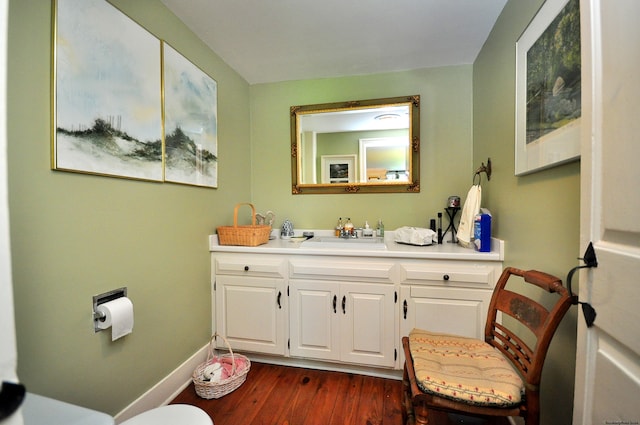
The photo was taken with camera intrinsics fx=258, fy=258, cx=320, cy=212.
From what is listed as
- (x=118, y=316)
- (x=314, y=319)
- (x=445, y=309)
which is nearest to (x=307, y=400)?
(x=314, y=319)

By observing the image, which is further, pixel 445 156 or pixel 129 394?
pixel 445 156

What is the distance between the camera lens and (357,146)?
89.9 inches

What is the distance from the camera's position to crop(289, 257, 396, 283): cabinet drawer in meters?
1.66

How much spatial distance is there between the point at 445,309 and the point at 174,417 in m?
1.48

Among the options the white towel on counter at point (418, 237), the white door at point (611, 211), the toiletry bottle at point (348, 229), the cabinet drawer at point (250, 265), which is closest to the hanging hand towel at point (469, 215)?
the white towel on counter at point (418, 237)

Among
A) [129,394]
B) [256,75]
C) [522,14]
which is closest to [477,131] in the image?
[522,14]

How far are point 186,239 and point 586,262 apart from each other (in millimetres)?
1858

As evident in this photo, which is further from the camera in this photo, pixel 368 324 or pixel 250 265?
pixel 250 265

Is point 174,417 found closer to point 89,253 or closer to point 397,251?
point 89,253

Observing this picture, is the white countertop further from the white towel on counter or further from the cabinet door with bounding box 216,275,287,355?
the cabinet door with bounding box 216,275,287,355

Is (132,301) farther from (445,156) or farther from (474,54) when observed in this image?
(474,54)

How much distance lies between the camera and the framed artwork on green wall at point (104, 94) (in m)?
1.02

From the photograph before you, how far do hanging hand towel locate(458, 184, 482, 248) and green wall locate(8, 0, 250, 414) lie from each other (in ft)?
5.95

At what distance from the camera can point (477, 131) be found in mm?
1980
